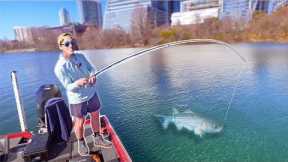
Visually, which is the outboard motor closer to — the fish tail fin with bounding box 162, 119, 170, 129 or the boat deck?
the boat deck

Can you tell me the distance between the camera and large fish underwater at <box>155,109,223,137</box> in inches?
228

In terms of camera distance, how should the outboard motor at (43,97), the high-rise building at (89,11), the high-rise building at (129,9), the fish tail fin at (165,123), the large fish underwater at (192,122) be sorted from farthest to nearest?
the high-rise building at (89,11) → the high-rise building at (129,9) → the fish tail fin at (165,123) → the large fish underwater at (192,122) → the outboard motor at (43,97)

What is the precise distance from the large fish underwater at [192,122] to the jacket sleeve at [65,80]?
3.95 meters

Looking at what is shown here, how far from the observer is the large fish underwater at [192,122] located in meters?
5.79

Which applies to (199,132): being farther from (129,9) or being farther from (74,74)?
(129,9)

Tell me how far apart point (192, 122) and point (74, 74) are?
444 cm

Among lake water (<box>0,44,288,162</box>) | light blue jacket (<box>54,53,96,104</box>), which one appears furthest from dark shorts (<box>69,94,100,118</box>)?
lake water (<box>0,44,288,162</box>)

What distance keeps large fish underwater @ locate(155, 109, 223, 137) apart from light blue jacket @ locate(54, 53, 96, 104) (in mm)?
3746

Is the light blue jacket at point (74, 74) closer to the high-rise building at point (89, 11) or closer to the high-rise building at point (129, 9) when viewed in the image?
the high-rise building at point (129, 9)

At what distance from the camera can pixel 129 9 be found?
239 ft

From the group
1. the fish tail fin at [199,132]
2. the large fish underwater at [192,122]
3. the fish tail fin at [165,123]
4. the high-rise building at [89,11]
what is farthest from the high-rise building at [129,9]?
the fish tail fin at [199,132]

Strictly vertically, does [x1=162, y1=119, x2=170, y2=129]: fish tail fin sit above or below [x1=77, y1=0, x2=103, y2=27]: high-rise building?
below

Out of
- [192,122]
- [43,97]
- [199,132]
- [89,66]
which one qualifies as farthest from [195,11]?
[89,66]

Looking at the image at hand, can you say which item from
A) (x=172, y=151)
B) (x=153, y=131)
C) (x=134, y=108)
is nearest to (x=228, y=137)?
(x=172, y=151)
